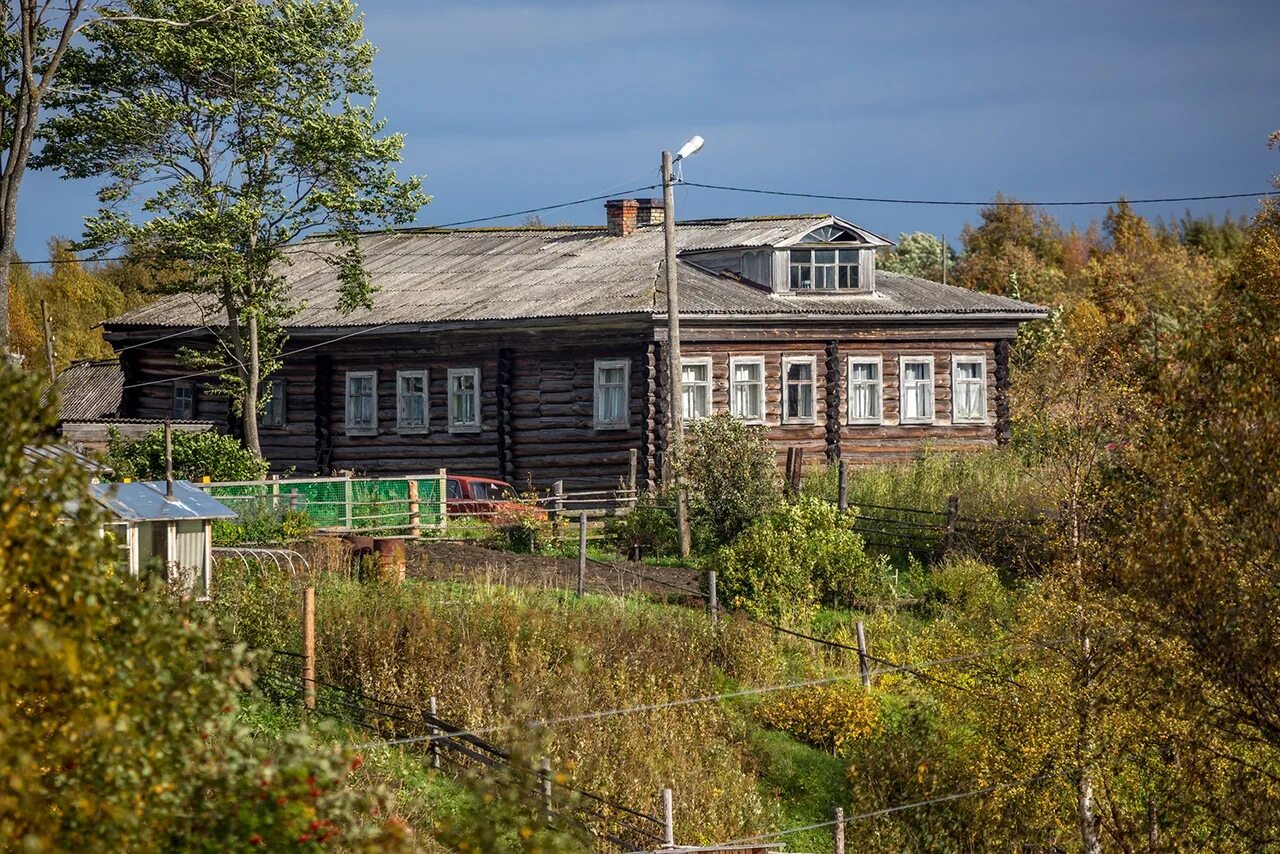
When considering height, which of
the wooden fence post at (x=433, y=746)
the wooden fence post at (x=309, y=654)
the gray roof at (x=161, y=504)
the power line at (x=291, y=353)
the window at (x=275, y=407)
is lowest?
the wooden fence post at (x=433, y=746)

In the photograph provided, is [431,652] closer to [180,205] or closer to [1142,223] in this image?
[180,205]

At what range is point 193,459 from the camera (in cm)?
3212

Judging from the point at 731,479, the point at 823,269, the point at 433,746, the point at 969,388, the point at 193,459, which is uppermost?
the point at 823,269

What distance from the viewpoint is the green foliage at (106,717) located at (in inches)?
279

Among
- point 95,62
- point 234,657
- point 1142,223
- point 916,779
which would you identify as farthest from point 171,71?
point 1142,223

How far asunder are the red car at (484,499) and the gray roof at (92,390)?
1436 cm

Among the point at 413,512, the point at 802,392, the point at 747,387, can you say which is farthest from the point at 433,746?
the point at 802,392

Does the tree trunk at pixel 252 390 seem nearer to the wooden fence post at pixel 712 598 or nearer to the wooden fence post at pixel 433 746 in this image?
the wooden fence post at pixel 712 598

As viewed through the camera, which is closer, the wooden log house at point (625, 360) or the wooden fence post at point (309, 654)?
the wooden fence post at point (309, 654)

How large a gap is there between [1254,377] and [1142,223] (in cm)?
7021

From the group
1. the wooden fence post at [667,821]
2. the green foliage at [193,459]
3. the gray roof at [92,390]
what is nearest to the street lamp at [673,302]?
the green foliage at [193,459]

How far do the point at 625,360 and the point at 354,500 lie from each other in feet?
22.8

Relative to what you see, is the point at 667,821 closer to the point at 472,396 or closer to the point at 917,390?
the point at 472,396

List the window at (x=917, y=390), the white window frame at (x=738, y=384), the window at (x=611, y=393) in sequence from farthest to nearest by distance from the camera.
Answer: the window at (x=917, y=390), the white window frame at (x=738, y=384), the window at (x=611, y=393)
